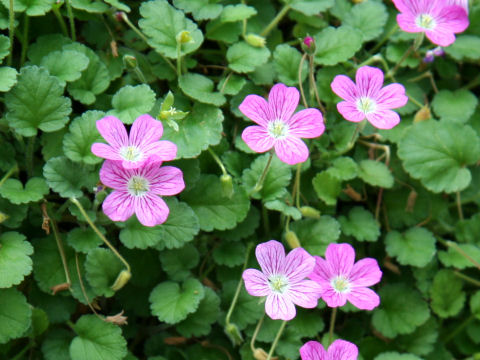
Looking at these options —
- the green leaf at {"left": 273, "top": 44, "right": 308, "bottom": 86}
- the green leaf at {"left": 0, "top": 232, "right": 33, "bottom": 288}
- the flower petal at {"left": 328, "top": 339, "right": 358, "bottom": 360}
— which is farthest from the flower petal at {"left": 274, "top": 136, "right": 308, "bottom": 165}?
the green leaf at {"left": 0, "top": 232, "right": 33, "bottom": 288}

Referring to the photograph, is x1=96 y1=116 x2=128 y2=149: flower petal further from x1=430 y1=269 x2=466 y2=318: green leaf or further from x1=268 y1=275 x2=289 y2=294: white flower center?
x1=430 y1=269 x2=466 y2=318: green leaf

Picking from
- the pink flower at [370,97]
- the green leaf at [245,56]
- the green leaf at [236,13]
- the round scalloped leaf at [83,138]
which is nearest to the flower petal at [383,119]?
the pink flower at [370,97]

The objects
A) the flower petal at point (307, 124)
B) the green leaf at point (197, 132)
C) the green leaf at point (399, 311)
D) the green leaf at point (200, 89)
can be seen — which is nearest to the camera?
the flower petal at point (307, 124)

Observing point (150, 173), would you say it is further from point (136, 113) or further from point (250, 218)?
point (250, 218)

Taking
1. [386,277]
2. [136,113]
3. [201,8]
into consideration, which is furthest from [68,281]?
[386,277]

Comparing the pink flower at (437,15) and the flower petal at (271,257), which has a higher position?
the pink flower at (437,15)

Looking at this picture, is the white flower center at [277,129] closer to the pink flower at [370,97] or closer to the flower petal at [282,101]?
the flower petal at [282,101]
